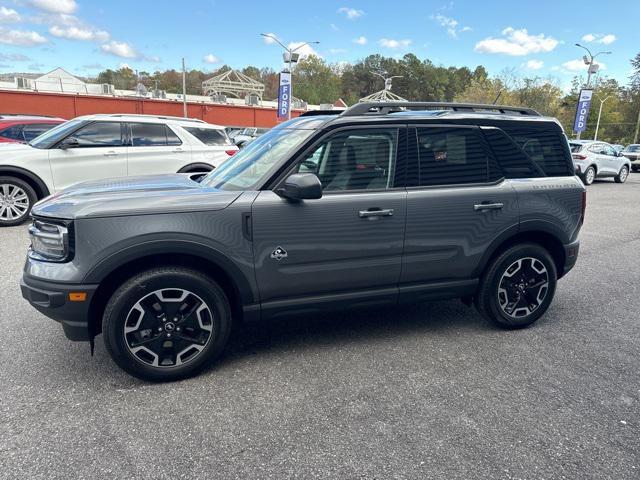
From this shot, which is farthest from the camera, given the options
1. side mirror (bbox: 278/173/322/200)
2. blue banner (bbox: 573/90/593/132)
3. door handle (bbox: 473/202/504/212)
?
blue banner (bbox: 573/90/593/132)

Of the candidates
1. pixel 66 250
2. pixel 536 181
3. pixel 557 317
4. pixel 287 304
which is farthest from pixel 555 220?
pixel 66 250

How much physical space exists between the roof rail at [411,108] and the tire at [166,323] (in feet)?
5.57

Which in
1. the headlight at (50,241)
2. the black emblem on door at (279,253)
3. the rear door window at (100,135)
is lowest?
the black emblem on door at (279,253)

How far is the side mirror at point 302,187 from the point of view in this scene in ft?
9.92

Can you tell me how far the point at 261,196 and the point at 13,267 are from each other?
4082mm

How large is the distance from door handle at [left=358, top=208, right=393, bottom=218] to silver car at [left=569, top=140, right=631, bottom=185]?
14.7 metres

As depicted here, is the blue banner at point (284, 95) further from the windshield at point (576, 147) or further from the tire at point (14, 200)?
the tire at point (14, 200)

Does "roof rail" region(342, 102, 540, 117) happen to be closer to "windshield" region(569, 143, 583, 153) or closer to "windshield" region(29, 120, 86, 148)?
"windshield" region(29, 120, 86, 148)

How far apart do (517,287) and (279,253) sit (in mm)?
2208

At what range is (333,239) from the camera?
3.29 m

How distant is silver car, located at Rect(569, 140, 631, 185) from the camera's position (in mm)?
16234

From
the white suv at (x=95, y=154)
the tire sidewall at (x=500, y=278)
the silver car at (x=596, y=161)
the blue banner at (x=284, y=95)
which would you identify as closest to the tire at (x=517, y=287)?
the tire sidewall at (x=500, y=278)

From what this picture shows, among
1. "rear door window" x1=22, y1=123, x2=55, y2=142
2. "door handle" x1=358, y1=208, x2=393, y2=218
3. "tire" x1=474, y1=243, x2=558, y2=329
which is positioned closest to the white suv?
"rear door window" x1=22, y1=123, x2=55, y2=142

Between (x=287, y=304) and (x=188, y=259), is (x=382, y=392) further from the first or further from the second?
(x=188, y=259)
